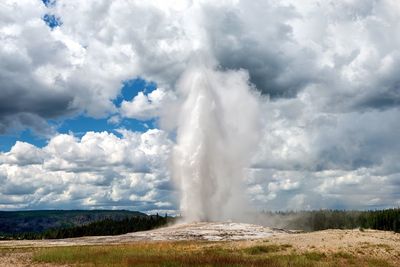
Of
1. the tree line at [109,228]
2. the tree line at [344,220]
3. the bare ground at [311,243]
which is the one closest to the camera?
the bare ground at [311,243]

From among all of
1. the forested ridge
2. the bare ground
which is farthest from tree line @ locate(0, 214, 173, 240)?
the bare ground

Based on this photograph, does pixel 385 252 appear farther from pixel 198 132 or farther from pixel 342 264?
pixel 198 132

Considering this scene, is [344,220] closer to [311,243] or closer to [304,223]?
[304,223]

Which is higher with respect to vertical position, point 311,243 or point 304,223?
point 304,223

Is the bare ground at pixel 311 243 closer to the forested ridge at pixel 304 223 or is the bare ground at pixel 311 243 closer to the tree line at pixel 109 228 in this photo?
the forested ridge at pixel 304 223

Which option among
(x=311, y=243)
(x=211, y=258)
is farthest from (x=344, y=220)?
(x=211, y=258)

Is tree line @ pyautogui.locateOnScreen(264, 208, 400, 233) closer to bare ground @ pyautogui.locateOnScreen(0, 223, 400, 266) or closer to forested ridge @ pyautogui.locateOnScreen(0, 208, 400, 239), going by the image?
forested ridge @ pyautogui.locateOnScreen(0, 208, 400, 239)

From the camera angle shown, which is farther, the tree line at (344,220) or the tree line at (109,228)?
the tree line at (109,228)

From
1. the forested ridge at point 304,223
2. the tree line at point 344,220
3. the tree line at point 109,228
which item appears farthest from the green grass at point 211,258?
the tree line at point 109,228

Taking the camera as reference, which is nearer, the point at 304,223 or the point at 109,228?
the point at 109,228

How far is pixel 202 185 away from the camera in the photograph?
3856 inches

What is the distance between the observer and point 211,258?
124 ft

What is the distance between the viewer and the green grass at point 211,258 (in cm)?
3581

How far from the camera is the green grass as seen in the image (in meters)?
35.8
